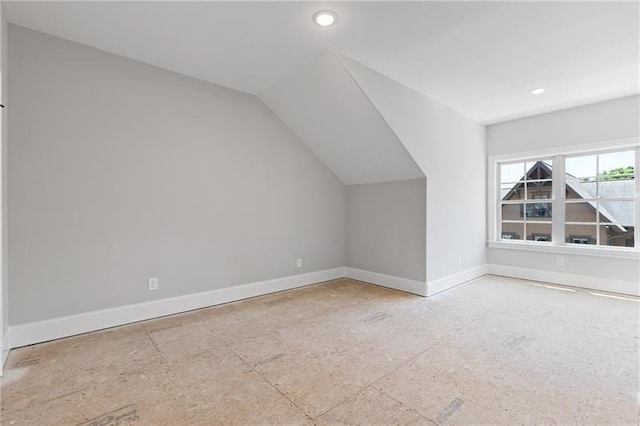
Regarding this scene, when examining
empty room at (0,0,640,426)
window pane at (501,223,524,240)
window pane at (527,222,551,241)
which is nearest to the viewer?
empty room at (0,0,640,426)

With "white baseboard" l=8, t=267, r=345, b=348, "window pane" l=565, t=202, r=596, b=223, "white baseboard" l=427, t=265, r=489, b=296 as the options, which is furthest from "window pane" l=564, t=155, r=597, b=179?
"white baseboard" l=8, t=267, r=345, b=348

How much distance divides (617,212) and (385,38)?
4038 millimetres

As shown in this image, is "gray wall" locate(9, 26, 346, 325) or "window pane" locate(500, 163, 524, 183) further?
"window pane" locate(500, 163, 524, 183)

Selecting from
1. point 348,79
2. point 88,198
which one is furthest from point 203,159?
point 348,79

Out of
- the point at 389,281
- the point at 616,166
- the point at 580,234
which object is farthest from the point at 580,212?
the point at 389,281

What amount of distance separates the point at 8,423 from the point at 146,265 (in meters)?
1.56

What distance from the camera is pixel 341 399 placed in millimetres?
1741

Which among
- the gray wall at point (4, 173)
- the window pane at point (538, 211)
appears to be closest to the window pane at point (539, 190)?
the window pane at point (538, 211)

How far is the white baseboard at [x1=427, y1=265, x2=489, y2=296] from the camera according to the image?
3835 mm

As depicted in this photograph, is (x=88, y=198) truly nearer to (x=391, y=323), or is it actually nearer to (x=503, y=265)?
(x=391, y=323)

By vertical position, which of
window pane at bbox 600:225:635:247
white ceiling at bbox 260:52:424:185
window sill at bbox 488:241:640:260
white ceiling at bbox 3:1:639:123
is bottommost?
window sill at bbox 488:241:640:260

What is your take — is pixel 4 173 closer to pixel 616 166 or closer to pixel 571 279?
pixel 571 279

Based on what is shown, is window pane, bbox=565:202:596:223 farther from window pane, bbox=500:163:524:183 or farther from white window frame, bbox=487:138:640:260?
window pane, bbox=500:163:524:183

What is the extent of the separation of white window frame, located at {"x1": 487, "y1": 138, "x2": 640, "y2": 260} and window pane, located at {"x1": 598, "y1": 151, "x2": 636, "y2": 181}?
7 centimetres
